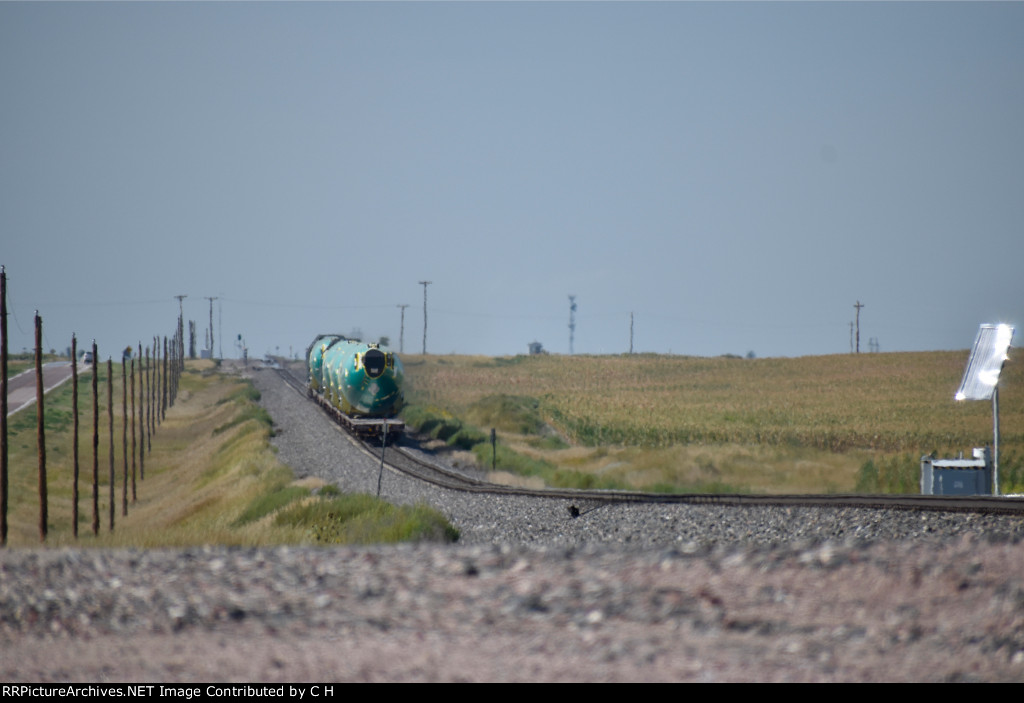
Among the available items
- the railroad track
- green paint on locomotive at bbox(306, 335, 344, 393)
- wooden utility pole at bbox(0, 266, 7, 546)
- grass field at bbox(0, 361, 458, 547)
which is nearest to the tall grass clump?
grass field at bbox(0, 361, 458, 547)

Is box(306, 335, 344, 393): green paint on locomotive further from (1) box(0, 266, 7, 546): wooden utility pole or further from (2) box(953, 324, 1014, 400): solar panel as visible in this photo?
(2) box(953, 324, 1014, 400): solar panel

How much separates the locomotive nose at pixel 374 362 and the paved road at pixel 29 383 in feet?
148

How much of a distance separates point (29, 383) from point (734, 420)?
75.1 meters

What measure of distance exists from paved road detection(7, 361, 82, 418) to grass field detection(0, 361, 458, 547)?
2096mm

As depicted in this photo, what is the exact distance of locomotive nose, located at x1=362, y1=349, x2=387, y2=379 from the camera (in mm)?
41500

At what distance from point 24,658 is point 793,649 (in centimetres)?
580

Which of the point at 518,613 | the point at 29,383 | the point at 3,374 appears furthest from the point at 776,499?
the point at 29,383

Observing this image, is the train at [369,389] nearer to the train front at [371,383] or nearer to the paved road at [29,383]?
the train front at [371,383]

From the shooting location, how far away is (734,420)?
57188 millimetres

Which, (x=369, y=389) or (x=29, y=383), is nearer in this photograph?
(x=369, y=389)

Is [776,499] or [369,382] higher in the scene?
[369,382]

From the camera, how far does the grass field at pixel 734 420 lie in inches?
1340

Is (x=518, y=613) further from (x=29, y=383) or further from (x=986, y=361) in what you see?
(x=29, y=383)
